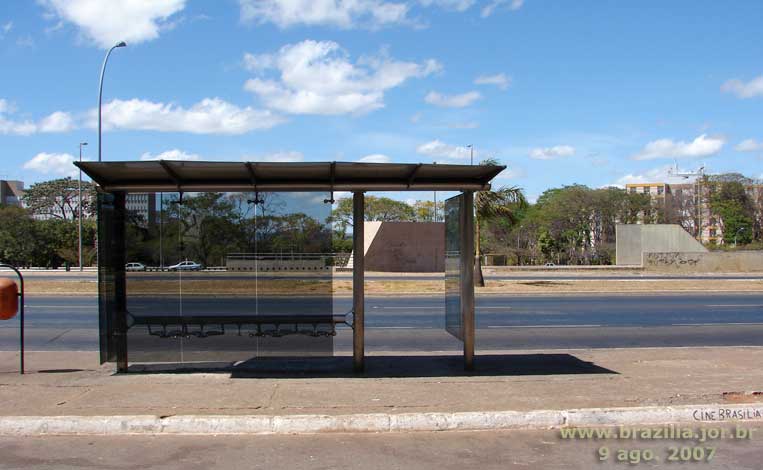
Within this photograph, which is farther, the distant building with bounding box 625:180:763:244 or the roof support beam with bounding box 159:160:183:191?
the distant building with bounding box 625:180:763:244

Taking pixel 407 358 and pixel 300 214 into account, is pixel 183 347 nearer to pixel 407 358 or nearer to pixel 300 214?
pixel 300 214

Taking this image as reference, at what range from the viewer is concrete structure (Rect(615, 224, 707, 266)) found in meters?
49.0

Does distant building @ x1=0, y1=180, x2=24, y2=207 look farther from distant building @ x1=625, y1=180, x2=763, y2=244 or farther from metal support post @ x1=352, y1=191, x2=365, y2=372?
metal support post @ x1=352, y1=191, x2=365, y2=372

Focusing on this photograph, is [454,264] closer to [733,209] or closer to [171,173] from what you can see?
[171,173]

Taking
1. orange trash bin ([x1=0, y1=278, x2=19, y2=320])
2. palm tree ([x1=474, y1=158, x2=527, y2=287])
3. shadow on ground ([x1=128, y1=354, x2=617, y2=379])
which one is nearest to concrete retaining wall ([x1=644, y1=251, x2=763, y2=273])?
palm tree ([x1=474, y1=158, x2=527, y2=287])

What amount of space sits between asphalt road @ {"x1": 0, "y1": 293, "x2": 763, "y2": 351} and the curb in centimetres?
310

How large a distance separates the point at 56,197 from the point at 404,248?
49377 millimetres

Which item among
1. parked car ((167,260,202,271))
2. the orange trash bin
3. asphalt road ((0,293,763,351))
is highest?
parked car ((167,260,202,271))

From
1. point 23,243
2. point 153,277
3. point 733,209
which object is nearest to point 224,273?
point 153,277

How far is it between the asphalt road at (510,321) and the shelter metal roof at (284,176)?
1.65 meters

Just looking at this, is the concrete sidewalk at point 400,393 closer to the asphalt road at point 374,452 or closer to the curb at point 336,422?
the curb at point 336,422

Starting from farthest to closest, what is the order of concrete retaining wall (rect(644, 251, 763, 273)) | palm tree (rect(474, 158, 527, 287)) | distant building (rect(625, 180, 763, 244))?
distant building (rect(625, 180, 763, 244)) < concrete retaining wall (rect(644, 251, 763, 273)) < palm tree (rect(474, 158, 527, 287))

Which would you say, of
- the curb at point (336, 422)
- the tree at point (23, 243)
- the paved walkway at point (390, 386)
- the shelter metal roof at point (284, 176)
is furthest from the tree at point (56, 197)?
the curb at point (336, 422)

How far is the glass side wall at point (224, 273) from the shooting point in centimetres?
914
